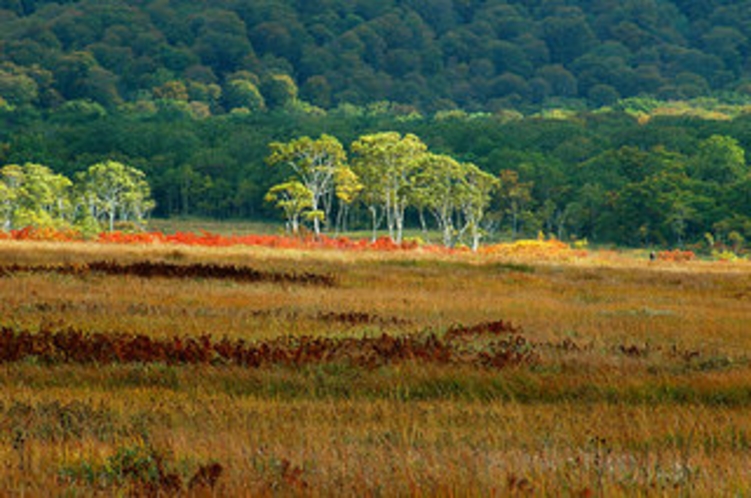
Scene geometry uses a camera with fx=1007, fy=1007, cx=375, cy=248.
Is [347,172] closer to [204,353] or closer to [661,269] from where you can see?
[661,269]

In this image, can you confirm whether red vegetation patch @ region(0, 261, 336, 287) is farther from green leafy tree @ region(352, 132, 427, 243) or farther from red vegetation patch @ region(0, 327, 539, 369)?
green leafy tree @ region(352, 132, 427, 243)

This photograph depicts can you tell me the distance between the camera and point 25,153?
132m

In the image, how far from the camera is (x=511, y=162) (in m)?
124

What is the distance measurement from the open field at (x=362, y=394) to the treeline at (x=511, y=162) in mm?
63538

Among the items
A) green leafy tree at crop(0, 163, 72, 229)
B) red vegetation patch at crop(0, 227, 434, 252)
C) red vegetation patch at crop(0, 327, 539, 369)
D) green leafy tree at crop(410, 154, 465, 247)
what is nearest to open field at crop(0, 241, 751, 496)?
red vegetation patch at crop(0, 327, 539, 369)

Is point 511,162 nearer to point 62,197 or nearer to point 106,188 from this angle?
point 106,188

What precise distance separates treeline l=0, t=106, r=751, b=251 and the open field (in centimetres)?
6354

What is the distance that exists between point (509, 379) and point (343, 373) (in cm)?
164

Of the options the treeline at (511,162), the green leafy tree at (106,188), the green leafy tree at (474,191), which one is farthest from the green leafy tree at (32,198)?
the green leafy tree at (474,191)

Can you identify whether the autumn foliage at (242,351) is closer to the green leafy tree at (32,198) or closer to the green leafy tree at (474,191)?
the green leafy tree at (474,191)

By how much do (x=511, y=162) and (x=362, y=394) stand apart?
116 meters

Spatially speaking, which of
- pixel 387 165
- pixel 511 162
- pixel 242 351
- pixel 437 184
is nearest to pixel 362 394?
pixel 242 351

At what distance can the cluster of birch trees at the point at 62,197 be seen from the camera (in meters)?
85.9

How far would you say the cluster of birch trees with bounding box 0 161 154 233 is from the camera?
8588 cm
